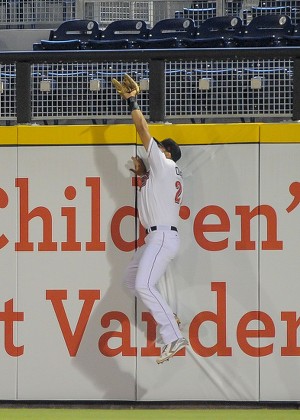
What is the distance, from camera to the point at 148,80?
29.7 ft

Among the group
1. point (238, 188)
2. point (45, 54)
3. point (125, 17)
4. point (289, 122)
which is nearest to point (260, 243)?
point (238, 188)

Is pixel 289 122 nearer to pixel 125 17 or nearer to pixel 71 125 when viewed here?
pixel 71 125

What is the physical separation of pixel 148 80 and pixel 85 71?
0.56 metres

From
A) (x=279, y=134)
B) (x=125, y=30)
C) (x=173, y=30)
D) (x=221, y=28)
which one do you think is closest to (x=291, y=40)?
(x=221, y=28)

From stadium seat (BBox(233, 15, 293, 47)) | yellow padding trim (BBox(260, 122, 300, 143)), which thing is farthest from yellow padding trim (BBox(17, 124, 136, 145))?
stadium seat (BBox(233, 15, 293, 47))

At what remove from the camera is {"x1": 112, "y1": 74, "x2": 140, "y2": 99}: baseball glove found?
8406mm

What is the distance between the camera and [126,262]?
8.77 metres

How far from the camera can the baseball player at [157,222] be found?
8289mm

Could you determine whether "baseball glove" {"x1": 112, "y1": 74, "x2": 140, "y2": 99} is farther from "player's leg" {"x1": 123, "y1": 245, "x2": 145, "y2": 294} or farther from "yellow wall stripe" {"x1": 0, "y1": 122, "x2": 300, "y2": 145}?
"player's leg" {"x1": 123, "y1": 245, "x2": 145, "y2": 294}

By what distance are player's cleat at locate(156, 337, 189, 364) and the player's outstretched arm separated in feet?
4.99

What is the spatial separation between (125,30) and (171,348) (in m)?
7.41

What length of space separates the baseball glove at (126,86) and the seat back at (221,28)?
5.76m

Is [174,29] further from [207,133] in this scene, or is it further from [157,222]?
Result: [157,222]

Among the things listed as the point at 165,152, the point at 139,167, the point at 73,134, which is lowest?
the point at 139,167
